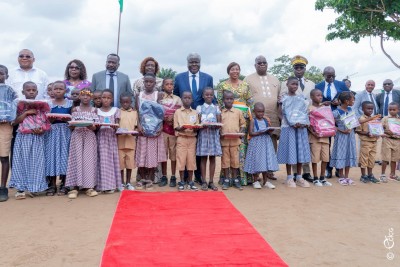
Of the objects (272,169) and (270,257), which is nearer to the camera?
(270,257)

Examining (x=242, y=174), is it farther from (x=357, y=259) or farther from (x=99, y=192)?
A: (x=357, y=259)

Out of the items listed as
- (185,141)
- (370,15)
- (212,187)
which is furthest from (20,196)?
(370,15)

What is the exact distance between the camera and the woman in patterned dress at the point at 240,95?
19.2 feet

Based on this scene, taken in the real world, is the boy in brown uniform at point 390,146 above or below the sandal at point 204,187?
above

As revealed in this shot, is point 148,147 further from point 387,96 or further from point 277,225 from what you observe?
point 387,96

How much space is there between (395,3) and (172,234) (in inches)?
387

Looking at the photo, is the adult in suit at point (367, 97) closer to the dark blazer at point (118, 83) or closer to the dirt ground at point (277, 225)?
the dirt ground at point (277, 225)

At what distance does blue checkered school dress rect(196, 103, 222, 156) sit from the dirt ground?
698 millimetres

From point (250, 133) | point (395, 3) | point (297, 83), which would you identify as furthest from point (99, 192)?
point (395, 3)

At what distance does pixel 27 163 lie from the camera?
4.90 m

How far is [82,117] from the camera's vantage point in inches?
196

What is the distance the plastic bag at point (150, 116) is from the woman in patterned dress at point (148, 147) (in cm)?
3

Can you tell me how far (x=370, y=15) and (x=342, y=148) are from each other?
670cm

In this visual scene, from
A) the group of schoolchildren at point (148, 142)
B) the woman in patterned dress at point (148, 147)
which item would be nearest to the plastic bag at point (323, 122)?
the group of schoolchildren at point (148, 142)
